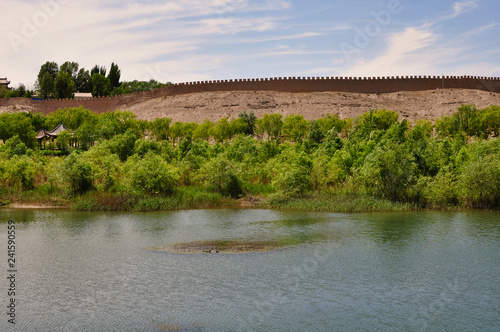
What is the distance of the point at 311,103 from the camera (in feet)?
190

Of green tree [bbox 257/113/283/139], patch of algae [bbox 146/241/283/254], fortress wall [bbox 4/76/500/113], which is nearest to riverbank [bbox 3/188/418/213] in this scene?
patch of algae [bbox 146/241/283/254]

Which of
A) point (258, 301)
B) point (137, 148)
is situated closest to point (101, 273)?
point (258, 301)

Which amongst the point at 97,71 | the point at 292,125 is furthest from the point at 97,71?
the point at 292,125

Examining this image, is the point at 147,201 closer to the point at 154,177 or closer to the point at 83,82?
the point at 154,177

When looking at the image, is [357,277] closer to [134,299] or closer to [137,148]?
[134,299]

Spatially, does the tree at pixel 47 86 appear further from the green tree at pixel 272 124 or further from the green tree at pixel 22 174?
the green tree at pixel 22 174

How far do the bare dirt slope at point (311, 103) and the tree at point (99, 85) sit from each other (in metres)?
15.0

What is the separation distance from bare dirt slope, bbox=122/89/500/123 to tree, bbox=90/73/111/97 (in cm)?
1505

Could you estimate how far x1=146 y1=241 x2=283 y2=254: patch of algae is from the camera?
14.4 meters

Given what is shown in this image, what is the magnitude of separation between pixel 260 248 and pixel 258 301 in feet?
12.7

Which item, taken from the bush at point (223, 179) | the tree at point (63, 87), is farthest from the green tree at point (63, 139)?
the tree at point (63, 87)

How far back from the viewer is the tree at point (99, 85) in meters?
74.6

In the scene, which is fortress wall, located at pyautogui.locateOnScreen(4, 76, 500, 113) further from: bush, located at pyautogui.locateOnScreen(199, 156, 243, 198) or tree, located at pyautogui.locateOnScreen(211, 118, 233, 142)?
bush, located at pyautogui.locateOnScreen(199, 156, 243, 198)

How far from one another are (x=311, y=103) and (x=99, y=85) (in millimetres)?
30867
